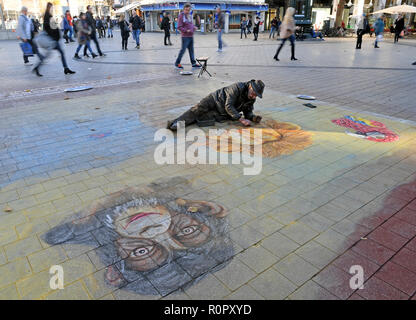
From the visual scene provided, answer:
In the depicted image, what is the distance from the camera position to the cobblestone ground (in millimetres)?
2652

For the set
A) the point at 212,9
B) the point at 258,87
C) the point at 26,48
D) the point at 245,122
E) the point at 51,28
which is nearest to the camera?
the point at 258,87

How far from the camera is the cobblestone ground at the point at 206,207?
265cm

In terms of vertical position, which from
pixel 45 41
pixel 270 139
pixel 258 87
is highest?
pixel 45 41

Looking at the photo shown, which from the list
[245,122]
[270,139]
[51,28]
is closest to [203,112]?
[245,122]

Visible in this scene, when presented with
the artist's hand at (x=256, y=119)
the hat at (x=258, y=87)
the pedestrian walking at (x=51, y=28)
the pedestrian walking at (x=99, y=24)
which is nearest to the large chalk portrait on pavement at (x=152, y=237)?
the hat at (x=258, y=87)

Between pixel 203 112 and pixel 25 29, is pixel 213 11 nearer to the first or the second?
pixel 25 29

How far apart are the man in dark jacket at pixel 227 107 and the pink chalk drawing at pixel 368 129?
1.76 m

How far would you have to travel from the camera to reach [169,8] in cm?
3459

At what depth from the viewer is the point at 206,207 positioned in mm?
3646

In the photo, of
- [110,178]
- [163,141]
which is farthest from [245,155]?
[110,178]

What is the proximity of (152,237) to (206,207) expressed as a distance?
2.48 ft

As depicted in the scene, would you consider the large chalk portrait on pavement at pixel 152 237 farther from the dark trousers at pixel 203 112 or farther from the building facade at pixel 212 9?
the building facade at pixel 212 9

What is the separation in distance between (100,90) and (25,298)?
7368 mm
